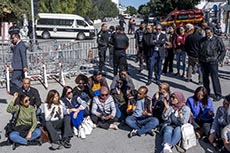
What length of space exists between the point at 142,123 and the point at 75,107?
1382 mm

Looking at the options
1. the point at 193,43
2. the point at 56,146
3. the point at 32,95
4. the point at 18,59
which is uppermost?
the point at 193,43

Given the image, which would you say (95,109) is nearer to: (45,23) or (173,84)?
(173,84)

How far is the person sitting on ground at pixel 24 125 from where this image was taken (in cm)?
591

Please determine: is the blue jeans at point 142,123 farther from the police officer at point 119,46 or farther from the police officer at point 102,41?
the police officer at point 102,41

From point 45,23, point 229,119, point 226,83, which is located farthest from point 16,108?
point 45,23

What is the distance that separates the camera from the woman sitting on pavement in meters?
6.28

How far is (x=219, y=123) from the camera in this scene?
5.78 m

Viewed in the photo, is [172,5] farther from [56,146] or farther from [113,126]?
[56,146]

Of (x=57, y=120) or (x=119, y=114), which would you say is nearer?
(x=57, y=120)

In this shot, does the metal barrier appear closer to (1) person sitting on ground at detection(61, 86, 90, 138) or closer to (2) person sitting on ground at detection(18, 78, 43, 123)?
(2) person sitting on ground at detection(18, 78, 43, 123)

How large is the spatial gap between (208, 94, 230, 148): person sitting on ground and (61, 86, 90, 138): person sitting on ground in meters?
2.46

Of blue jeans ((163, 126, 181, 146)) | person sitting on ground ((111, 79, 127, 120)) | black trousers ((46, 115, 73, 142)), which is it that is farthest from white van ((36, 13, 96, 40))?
blue jeans ((163, 126, 181, 146))

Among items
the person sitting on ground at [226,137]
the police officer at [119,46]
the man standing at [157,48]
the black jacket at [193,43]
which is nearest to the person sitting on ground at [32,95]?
the person sitting on ground at [226,137]

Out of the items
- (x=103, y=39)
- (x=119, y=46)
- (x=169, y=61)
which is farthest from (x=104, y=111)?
(x=169, y=61)
